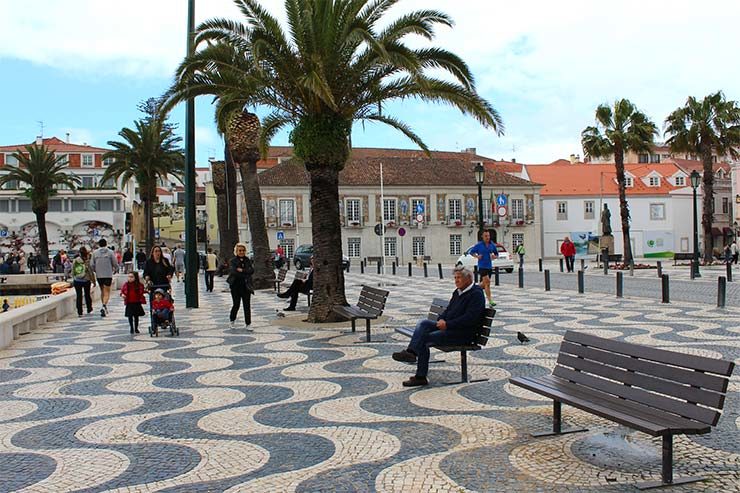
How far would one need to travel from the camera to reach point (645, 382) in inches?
195

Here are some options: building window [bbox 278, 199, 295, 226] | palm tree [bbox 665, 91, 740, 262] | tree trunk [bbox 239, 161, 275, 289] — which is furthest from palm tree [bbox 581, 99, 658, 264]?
building window [bbox 278, 199, 295, 226]

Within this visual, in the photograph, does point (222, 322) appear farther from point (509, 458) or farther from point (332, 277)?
point (509, 458)

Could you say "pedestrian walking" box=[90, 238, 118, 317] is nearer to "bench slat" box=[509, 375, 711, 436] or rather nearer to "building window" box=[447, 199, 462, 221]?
"bench slat" box=[509, 375, 711, 436]

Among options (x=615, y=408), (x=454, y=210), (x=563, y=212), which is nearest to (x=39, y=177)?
(x=454, y=210)

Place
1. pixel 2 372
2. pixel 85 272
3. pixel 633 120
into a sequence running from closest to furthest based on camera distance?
pixel 2 372 → pixel 85 272 → pixel 633 120

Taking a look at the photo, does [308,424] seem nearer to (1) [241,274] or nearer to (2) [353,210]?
(1) [241,274]

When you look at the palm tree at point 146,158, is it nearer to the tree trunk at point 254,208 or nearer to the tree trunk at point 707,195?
the tree trunk at point 254,208

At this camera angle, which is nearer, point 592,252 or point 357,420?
point 357,420

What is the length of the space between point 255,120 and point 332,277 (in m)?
11.0

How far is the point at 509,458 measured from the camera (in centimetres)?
526

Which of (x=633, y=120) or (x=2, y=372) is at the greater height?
(x=633, y=120)

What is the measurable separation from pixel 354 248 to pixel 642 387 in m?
58.2

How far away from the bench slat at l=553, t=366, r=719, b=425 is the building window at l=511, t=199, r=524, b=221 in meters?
60.9

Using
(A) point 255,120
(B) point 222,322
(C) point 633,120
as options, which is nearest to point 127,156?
(A) point 255,120
